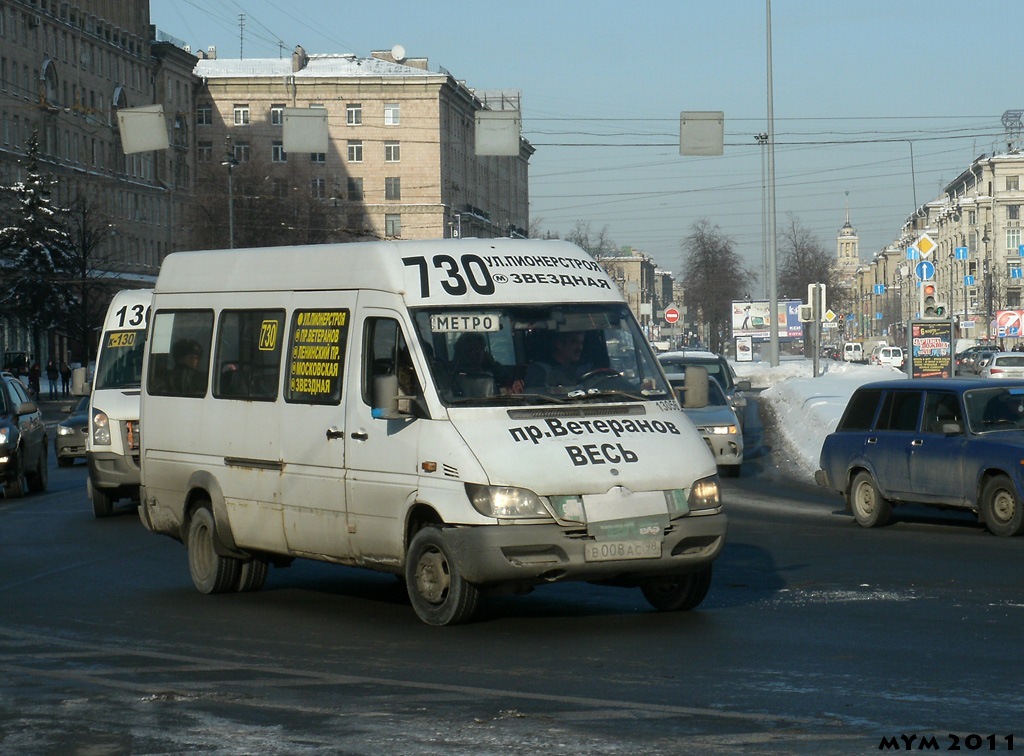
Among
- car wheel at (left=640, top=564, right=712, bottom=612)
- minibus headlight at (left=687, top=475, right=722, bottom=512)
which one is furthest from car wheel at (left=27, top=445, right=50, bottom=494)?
minibus headlight at (left=687, top=475, right=722, bottom=512)

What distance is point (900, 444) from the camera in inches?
688

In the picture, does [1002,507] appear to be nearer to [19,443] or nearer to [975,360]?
[19,443]

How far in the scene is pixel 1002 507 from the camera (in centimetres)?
1611

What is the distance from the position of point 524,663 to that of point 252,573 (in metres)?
4.12

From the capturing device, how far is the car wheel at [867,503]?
1764 cm

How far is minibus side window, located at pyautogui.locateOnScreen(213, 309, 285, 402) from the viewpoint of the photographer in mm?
11914

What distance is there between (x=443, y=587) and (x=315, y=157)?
116 metres

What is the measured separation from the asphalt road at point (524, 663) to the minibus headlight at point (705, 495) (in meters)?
0.72

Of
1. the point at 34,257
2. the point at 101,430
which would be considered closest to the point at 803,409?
the point at 101,430

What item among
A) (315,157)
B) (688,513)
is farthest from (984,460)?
(315,157)

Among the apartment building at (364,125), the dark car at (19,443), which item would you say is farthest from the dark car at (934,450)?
the apartment building at (364,125)

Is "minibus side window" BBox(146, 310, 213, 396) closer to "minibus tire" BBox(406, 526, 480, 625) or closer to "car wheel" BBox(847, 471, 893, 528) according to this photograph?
"minibus tire" BBox(406, 526, 480, 625)

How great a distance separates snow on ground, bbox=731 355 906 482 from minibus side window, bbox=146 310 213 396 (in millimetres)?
13903

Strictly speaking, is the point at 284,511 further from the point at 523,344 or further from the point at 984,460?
the point at 984,460
